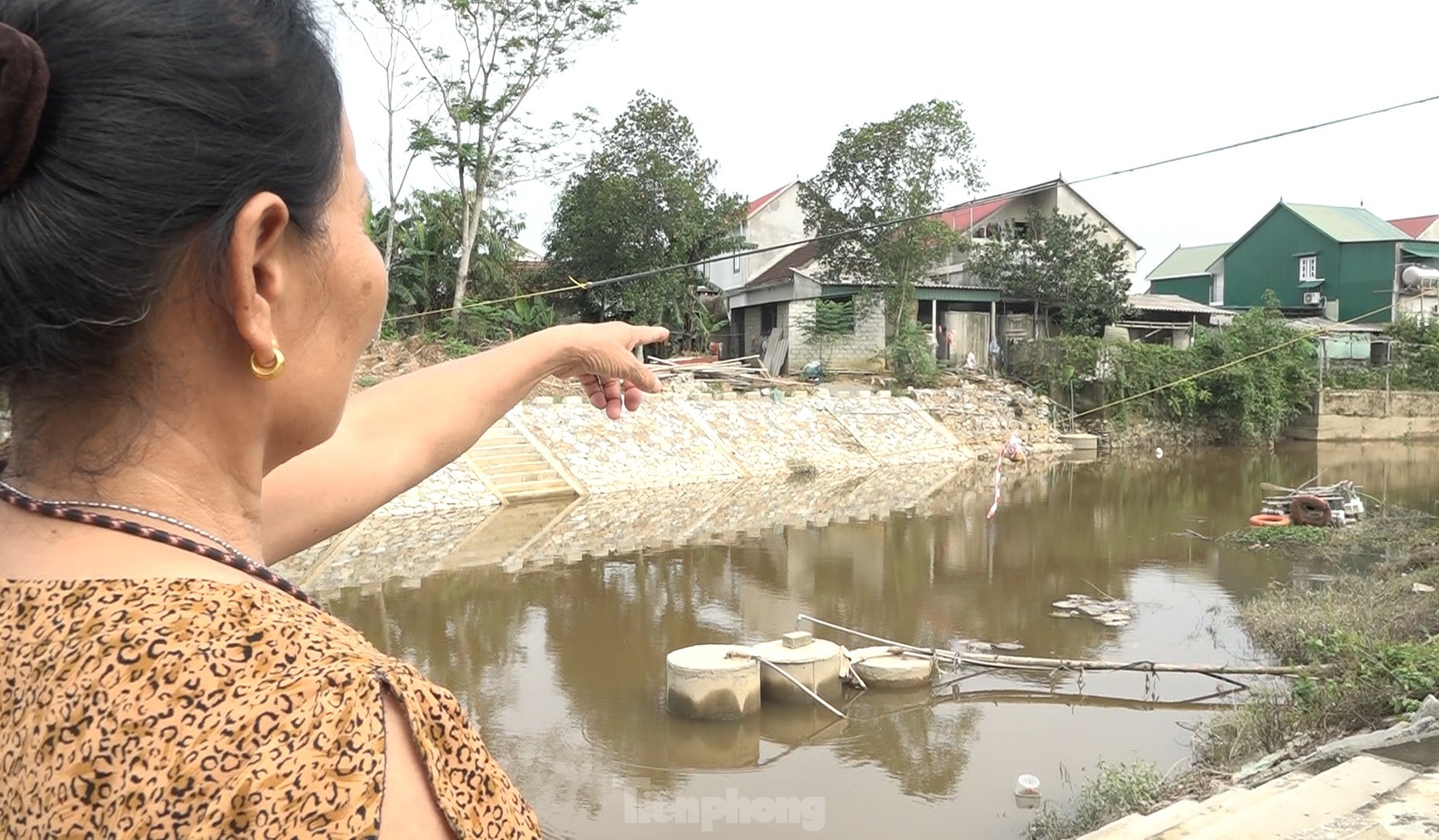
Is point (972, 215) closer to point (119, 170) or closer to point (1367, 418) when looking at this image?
point (1367, 418)

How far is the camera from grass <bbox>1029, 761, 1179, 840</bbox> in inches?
198

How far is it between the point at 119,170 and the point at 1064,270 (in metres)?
25.6

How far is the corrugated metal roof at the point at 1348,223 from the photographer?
30.7 m

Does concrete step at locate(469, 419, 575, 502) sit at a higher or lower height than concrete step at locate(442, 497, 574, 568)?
higher

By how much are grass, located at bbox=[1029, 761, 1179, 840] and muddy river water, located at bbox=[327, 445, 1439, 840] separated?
306mm

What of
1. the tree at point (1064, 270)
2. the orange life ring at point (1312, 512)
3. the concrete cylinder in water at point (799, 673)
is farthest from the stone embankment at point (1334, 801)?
the tree at point (1064, 270)

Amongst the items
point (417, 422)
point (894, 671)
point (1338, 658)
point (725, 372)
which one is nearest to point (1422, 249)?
point (725, 372)

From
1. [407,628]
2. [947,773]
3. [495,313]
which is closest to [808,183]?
[495,313]

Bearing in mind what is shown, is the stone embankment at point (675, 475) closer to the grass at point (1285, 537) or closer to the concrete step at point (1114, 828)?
the grass at point (1285, 537)

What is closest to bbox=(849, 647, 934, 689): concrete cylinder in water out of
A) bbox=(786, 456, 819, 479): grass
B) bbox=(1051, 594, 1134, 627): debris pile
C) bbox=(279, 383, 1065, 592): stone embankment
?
bbox=(1051, 594, 1134, 627): debris pile

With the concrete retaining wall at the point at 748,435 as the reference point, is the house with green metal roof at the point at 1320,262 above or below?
above

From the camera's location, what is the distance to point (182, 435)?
800 millimetres

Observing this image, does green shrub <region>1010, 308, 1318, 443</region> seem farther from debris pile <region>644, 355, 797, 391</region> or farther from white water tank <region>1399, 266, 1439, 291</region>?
debris pile <region>644, 355, 797, 391</region>

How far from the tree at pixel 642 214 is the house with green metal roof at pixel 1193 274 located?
20.0 metres
